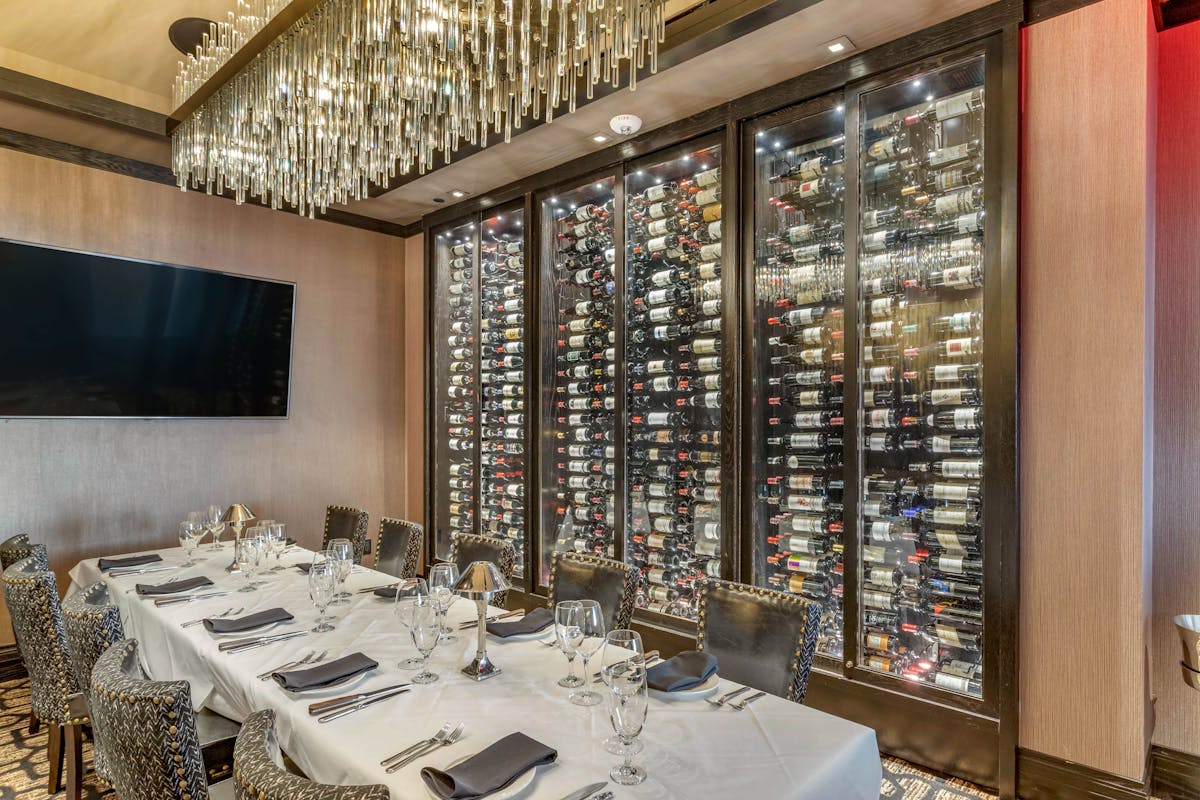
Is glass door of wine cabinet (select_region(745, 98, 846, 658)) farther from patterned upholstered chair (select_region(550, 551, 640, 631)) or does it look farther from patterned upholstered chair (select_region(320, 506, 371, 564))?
patterned upholstered chair (select_region(320, 506, 371, 564))

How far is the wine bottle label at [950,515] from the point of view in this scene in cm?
273

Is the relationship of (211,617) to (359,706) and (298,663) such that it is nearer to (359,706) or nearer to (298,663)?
(298,663)

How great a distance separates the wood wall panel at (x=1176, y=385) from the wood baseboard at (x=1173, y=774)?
35 mm

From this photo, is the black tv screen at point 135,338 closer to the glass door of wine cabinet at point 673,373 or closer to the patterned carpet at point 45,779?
the patterned carpet at point 45,779

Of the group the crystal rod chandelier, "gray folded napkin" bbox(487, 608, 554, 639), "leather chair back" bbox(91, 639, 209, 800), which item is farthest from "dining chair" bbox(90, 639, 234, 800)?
the crystal rod chandelier

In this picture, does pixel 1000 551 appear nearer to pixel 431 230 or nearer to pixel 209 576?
pixel 209 576

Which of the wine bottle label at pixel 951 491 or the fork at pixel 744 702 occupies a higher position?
the wine bottle label at pixel 951 491

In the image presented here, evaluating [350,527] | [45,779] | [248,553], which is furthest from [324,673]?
[350,527]

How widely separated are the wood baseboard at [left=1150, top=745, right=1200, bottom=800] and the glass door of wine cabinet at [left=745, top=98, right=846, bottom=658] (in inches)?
48.9

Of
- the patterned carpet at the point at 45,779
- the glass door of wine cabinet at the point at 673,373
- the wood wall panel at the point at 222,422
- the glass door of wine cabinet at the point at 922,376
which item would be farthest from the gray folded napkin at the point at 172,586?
the glass door of wine cabinet at the point at 922,376

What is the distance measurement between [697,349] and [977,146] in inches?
62.1

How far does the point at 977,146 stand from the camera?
2.79 meters

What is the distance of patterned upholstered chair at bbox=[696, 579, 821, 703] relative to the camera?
1898mm

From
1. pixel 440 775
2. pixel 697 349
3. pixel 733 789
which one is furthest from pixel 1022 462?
pixel 440 775
